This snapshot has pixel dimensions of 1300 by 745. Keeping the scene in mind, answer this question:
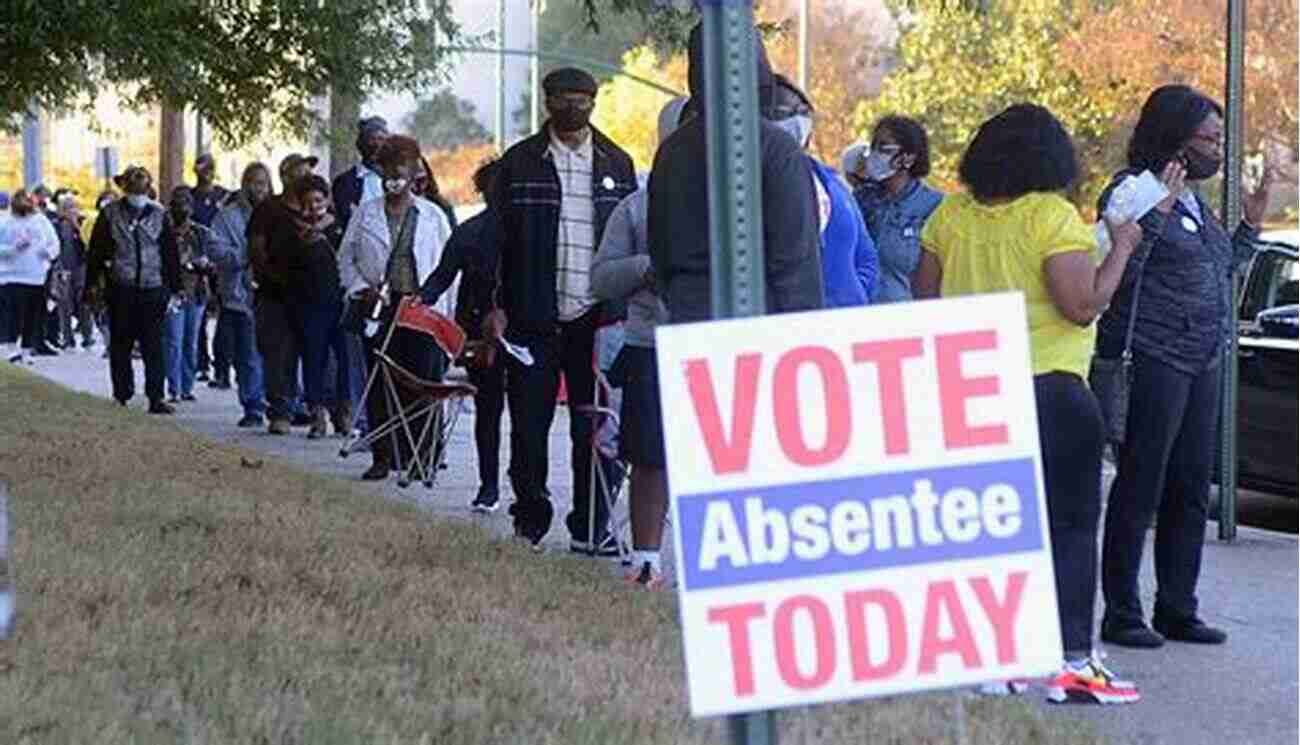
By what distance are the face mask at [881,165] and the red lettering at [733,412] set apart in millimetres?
6719

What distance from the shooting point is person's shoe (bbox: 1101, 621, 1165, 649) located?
8.91 m

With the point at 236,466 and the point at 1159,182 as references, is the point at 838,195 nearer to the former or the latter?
the point at 1159,182

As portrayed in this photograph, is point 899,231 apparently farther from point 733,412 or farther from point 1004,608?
point 733,412

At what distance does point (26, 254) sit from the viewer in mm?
27578

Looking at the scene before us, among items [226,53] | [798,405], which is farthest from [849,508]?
[226,53]

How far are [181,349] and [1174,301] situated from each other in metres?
13.6

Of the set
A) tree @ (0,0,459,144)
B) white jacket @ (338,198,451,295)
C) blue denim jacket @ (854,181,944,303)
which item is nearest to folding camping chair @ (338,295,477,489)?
white jacket @ (338,198,451,295)

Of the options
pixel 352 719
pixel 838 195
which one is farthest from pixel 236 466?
pixel 352 719

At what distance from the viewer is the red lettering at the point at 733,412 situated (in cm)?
425

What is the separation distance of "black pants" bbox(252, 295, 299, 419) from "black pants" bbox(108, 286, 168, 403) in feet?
5.11

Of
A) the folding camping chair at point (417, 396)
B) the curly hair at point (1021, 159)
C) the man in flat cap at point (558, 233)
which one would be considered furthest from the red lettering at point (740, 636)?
the folding camping chair at point (417, 396)

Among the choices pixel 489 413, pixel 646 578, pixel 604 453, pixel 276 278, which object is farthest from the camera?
pixel 276 278

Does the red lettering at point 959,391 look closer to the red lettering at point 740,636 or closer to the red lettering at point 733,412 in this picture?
the red lettering at point 733,412

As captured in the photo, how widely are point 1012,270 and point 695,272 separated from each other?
1092mm
